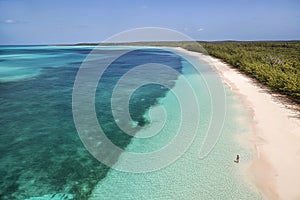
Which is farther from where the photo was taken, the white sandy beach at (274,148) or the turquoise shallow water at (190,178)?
the white sandy beach at (274,148)

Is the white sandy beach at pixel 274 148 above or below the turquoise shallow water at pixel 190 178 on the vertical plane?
above

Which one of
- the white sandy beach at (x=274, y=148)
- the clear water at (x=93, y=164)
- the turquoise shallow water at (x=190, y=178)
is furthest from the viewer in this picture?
the white sandy beach at (x=274, y=148)

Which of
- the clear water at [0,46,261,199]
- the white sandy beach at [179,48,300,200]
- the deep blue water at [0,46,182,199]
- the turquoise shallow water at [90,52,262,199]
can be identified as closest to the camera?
the turquoise shallow water at [90,52,262,199]

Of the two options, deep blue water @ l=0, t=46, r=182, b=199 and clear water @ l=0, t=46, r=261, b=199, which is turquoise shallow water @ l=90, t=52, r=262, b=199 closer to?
clear water @ l=0, t=46, r=261, b=199

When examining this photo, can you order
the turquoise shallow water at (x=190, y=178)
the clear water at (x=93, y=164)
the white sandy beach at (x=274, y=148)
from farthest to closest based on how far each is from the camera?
1. the white sandy beach at (x=274, y=148)
2. the clear water at (x=93, y=164)
3. the turquoise shallow water at (x=190, y=178)

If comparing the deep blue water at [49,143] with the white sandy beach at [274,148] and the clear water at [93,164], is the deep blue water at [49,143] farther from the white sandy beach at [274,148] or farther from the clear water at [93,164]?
the white sandy beach at [274,148]

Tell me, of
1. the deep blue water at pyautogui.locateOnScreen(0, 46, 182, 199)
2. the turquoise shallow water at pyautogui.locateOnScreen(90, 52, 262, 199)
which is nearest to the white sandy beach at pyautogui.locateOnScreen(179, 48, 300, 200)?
the turquoise shallow water at pyautogui.locateOnScreen(90, 52, 262, 199)

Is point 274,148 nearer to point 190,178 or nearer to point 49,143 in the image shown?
point 190,178

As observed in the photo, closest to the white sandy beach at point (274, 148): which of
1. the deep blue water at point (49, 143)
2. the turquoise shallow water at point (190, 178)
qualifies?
the turquoise shallow water at point (190, 178)

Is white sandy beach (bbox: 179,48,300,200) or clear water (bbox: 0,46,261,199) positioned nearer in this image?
clear water (bbox: 0,46,261,199)
